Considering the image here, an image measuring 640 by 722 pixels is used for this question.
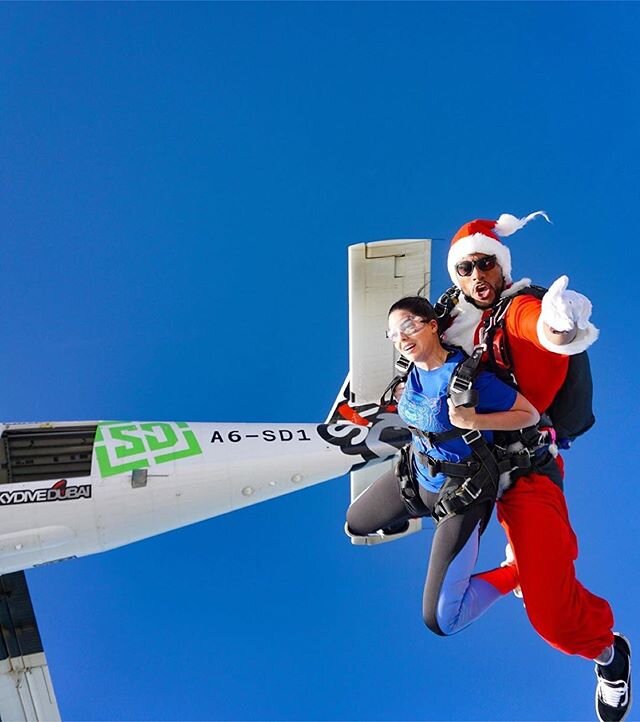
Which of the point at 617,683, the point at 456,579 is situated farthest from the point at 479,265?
the point at 617,683

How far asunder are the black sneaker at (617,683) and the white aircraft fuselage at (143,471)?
3322 millimetres

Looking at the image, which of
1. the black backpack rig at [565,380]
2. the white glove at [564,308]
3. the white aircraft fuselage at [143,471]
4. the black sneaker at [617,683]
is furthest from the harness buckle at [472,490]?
the white aircraft fuselage at [143,471]

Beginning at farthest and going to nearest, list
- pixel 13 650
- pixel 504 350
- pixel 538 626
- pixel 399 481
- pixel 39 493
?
1. pixel 13 650
2. pixel 39 493
3. pixel 399 481
4. pixel 538 626
5. pixel 504 350

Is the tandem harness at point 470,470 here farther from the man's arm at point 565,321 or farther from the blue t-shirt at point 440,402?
the man's arm at point 565,321

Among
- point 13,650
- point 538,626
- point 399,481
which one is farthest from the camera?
point 13,650

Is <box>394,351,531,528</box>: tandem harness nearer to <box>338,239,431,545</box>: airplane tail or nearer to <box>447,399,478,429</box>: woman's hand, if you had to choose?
<box>447,399,478,429</box>: woman's hand

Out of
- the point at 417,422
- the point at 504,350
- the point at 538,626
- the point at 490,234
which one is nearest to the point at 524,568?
the point at 538,626

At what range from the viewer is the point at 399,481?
496 centimetres

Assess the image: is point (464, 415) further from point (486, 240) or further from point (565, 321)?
point (486, 240)

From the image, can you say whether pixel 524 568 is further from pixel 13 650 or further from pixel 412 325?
pixel 13 650

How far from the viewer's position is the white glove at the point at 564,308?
127 inches

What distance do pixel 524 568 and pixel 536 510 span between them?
0.40 meters

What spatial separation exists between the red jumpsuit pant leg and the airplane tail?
8.49ft

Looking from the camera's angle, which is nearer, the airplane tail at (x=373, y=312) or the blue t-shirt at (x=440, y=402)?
the blue t-shirt at (x=440, y=402)
